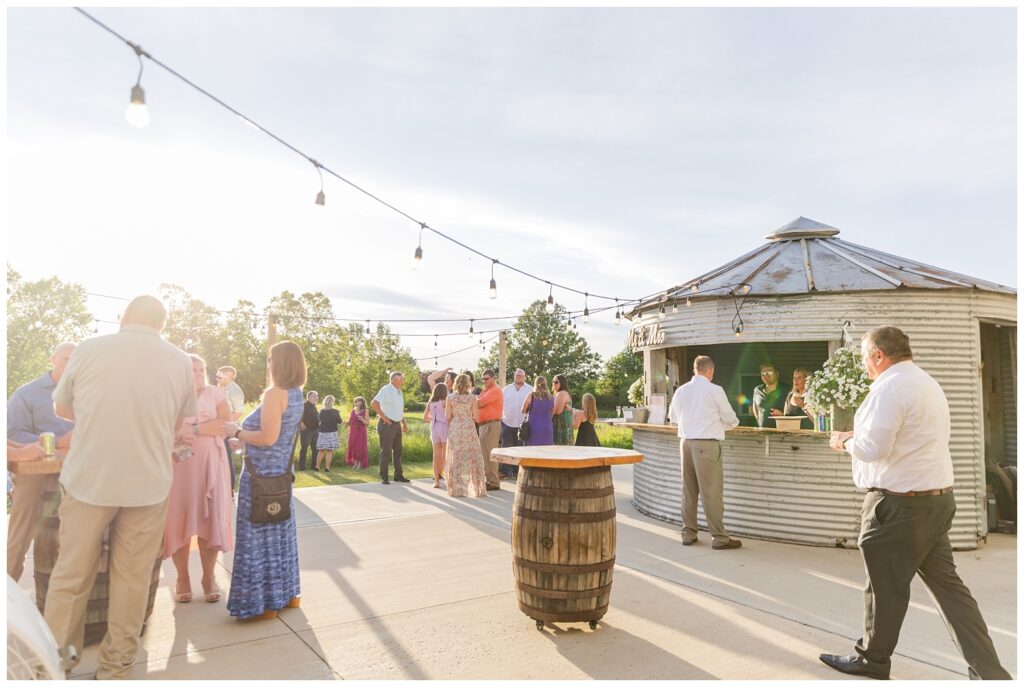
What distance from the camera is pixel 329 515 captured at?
8.54 metres

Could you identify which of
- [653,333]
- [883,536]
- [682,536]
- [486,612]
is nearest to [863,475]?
[883,536]

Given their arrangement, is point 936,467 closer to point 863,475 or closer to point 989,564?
point 863,475

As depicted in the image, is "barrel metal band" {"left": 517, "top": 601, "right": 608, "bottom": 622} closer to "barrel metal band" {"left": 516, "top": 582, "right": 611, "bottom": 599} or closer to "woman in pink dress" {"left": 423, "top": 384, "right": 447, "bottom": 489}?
"barrel metal band" {"left": 516, "top": 582, "right": 611, "bottom": 599}

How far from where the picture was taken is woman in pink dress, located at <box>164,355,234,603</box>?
4.91 metres

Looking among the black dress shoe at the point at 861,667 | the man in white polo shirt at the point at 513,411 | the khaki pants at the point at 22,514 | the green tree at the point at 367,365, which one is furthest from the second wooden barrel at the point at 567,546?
the green tree at the point at 367,365

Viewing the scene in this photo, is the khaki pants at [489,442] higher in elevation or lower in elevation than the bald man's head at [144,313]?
lower

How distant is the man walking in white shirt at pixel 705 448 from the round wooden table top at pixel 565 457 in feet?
7.35

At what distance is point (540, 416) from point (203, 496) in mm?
5966

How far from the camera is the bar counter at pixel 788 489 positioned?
22.6ft

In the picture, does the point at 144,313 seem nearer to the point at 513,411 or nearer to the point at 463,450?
the point at 463,450

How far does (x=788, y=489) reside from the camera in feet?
23.3

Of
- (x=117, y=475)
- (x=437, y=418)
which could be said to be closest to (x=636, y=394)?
(x=437, y=418)

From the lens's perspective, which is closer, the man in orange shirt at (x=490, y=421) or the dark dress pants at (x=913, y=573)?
the dark dress pants at (x=913, y=573)

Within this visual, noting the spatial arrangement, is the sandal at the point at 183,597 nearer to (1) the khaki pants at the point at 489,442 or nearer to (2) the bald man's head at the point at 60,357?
(2) the bald man's head at the point at 60,357
